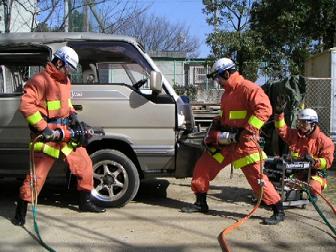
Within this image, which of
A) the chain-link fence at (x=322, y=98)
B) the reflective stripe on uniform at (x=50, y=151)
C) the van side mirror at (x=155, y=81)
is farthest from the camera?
the chain-link fence at (x=322, y=98)

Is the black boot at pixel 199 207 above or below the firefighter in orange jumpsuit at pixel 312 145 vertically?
below

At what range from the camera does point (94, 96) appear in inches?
272

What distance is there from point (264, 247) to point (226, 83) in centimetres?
201

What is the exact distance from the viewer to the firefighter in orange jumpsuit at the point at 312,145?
7.23 m

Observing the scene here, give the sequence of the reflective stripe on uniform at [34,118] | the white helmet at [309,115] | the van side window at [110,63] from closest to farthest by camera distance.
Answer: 1. the reflective stripe on uniform at [34,118]
2. the van side window at [110,63]
3. the white helmet at [309,115]

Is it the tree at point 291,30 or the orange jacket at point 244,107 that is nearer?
the orange jacket at point 244,107

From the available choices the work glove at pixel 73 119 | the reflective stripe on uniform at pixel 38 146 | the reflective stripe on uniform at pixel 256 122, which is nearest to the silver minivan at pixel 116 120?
the work glove at pixel 73 119

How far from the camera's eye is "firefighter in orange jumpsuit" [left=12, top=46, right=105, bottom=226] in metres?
6.21

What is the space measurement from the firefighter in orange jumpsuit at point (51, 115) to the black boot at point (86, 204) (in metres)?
0.37

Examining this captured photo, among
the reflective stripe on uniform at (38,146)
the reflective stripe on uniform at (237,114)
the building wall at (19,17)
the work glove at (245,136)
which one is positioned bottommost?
the reflective stripe on uniform at (38,146)

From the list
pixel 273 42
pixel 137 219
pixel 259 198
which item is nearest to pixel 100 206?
pixel 137 219

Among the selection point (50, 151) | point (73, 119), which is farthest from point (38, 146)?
point (73, 119)

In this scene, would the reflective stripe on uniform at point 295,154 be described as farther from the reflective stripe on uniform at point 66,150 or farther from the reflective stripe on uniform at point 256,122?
the reflective stripe on uniform at point 66,150

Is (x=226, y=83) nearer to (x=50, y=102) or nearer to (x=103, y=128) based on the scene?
(x=103, y=128)
